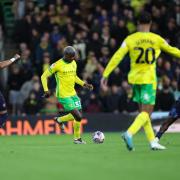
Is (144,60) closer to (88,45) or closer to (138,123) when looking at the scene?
(138,123)

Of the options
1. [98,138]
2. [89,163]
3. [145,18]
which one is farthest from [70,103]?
[89,163]

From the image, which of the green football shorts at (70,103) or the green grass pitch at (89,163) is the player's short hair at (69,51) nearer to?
the green football shorts at (70,103)

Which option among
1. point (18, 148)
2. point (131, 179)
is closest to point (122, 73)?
point (18, 148)

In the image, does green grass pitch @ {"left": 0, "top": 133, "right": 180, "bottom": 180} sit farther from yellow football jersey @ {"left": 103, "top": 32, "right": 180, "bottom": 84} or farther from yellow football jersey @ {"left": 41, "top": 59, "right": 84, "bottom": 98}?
yellow football jersey @ {"left": 41, "top": 59, "right": 84, "bottom": 98}

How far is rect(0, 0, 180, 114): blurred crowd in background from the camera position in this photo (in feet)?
71.7

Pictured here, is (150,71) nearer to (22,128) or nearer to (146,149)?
(146,149)

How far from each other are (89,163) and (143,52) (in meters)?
2.54

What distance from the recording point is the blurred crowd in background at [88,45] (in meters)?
21.8

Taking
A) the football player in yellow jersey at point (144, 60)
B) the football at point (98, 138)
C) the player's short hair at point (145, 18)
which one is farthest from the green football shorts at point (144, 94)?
the football at point (98, 138)

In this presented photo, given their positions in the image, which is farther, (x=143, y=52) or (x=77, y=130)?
(x=77, y=130)

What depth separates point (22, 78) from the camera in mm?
22406

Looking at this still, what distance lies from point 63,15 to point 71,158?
42.2ft

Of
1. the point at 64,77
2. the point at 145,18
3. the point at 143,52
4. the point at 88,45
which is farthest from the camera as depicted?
the point at 88,45

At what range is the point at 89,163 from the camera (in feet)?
34.1
